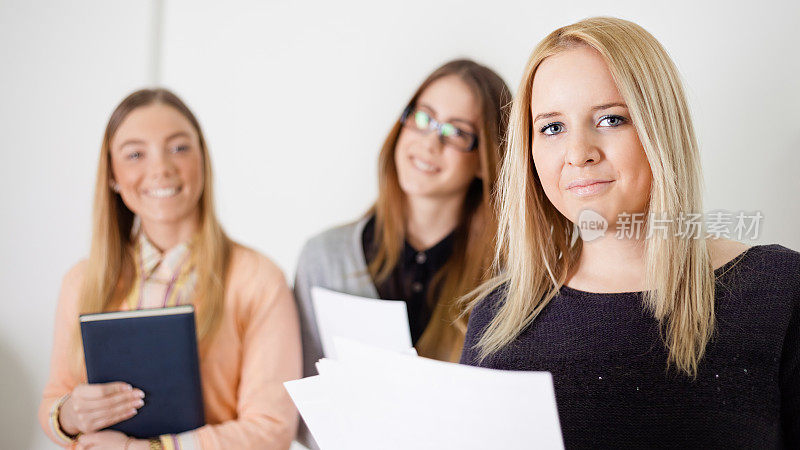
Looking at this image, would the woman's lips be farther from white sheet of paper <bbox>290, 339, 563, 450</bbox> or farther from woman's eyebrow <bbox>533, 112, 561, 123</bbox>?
white sheet of paper <bbox>290, 339, 563, 450</bbox>

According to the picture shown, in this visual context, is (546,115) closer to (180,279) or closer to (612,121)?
(612,121)

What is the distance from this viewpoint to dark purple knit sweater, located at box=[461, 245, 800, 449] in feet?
3.26

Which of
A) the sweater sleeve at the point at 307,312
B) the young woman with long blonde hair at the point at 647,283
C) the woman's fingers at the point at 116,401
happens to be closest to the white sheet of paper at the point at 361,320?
the sweater sleeve at the point at 307,312

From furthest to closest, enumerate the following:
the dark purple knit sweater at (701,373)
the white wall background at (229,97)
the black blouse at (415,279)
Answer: the white wall background at (229,97), the black blouse at (415,279), the dark purple knit sweater at (701,373)

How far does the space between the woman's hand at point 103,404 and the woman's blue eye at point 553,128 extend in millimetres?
984

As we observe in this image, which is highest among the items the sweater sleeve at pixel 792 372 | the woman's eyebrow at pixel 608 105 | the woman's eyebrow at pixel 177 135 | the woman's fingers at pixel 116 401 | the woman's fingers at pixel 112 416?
the woman's eyebrow at pixel 608 105

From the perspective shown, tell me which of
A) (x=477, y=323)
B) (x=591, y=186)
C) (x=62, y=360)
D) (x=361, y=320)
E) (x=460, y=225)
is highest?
(x=591, y=186)

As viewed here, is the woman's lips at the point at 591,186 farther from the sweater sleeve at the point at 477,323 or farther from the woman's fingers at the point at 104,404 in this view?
the woman's fingers at the point at 104,404

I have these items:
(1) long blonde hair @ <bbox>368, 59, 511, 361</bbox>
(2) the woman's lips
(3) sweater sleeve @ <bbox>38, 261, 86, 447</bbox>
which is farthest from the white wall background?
(2) the woman's lips

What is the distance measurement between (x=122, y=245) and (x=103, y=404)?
0.43m

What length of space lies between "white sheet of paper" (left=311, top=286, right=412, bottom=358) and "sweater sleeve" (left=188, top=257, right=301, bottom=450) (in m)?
0.09

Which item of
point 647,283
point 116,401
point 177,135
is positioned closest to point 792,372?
point 647,283

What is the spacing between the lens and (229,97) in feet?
7.41

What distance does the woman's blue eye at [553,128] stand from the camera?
1083 millimetres
